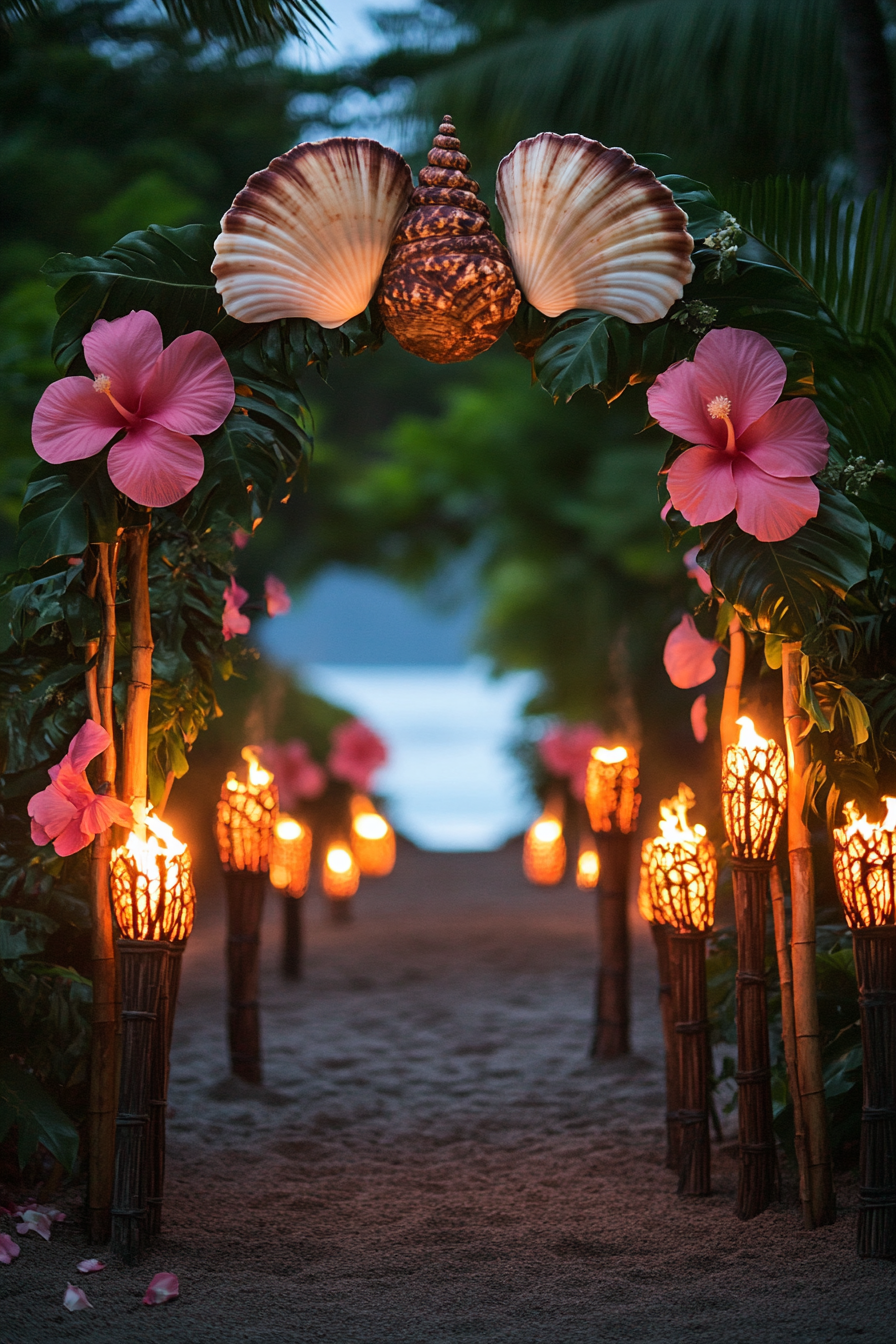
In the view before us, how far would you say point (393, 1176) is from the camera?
248 cm

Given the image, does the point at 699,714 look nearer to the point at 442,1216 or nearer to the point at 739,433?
the point at 739,433

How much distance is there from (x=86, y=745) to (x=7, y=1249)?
0.83m

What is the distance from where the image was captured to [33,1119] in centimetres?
192

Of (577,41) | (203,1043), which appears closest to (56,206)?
(577,41)

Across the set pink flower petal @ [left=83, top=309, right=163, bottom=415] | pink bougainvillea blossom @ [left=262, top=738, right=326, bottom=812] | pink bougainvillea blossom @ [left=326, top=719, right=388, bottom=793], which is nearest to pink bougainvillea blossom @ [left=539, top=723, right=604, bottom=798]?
pink bougainvillea blossom @ [left=326, top=719, right=388, bottom=793]

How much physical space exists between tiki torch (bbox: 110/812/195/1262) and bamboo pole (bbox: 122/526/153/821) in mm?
90

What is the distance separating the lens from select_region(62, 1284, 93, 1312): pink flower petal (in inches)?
67.1

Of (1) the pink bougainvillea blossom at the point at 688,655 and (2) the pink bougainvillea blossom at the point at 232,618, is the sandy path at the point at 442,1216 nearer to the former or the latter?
(1) the pink bougainvillea blossom at the point at 688,655

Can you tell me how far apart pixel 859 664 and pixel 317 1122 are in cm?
182

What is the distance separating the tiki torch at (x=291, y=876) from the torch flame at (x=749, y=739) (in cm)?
237

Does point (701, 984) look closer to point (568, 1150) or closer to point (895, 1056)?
point (895, 1056)

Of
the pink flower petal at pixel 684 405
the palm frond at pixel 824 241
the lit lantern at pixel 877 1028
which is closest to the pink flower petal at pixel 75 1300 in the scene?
the lit lantern at pixel 877 1028

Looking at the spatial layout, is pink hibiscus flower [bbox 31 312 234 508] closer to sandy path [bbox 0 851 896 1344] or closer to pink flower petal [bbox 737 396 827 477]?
pink flower petal [bbox 737 396 827 477]

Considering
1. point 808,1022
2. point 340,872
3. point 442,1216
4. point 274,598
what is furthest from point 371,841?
point 808,1022
